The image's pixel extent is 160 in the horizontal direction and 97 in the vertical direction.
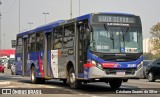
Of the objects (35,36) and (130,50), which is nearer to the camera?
(130,50)

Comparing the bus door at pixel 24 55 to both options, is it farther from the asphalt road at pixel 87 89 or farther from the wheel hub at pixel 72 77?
the wheel hub at pixel 72 77

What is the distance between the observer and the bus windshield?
702 inches

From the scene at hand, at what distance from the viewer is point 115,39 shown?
711 inches

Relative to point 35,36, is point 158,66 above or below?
below

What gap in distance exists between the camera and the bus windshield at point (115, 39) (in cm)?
1783

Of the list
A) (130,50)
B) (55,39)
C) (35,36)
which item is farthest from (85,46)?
(35,36)

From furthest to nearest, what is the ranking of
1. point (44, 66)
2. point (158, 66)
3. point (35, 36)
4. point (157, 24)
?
point (157, 24) → point (158, 66) → point (35, 36) → point (44, 66)

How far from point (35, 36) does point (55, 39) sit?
12.8 feet

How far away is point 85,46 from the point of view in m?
18.4

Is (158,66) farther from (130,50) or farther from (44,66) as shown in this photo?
(130,50)

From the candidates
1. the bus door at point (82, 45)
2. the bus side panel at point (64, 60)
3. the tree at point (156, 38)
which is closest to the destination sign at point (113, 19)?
the bus door at point (82, 45)

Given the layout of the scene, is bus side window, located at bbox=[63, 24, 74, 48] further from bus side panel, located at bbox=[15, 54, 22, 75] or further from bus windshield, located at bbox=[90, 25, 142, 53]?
bus side panel, located at bbox=[15, 54, 22, 75]

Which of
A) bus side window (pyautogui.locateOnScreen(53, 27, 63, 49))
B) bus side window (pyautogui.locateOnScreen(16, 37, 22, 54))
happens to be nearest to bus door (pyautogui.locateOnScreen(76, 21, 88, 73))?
bus side window (pyautogui.locateOnScreen(53, 27, 63, 49))

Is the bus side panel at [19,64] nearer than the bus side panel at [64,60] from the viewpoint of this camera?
No
